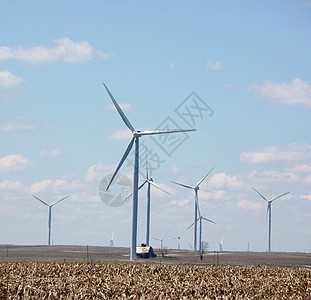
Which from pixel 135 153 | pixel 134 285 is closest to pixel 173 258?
pixel 135 153

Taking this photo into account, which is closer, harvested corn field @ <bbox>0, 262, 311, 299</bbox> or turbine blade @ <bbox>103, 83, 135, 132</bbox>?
harvested corn field @ <bbox>0, 262, 311, 299</bbox>

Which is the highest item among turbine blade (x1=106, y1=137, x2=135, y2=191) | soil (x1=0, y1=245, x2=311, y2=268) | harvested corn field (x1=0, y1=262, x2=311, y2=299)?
turbine blade (x1=106, y1=137, x2=135, y2=191)

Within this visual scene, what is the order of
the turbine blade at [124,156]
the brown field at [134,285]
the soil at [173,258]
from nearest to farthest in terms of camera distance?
1. the brown field at [134,285]
2. the turbine blade at [124,156]
3. the soil at [173,258]

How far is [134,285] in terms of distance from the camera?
130 feet

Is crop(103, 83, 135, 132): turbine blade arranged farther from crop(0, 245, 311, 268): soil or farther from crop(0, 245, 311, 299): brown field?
crop(0, 245, 311, 299): brown field

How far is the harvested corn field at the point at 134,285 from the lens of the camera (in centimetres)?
3568

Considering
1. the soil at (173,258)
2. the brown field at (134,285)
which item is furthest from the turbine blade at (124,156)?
the brown field at (134,285)

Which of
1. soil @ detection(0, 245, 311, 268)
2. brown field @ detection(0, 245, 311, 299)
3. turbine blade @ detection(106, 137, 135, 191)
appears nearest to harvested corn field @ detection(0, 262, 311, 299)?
brown field @ detection(0, 245, 311, 299)

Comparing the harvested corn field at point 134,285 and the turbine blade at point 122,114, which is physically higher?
the turbine blade at point 122,114

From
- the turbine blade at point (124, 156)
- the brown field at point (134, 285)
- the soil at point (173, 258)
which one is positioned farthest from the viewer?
the soil at point (173, 258)

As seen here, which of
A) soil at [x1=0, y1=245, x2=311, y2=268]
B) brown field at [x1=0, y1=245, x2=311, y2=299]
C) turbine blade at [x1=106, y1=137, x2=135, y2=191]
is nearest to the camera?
brown field at [x1=0, y1=245, x2=311, y2=299]

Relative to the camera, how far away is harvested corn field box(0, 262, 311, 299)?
117ft

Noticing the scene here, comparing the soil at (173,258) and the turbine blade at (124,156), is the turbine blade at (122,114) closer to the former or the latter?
the turbine blade at (124,156)

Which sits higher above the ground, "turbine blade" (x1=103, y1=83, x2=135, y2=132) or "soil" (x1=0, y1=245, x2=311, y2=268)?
"turbine blade" (x1=103, y1=83, x2=135, y2=132)
